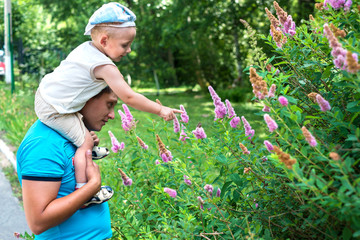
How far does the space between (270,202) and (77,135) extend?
39.8 inches

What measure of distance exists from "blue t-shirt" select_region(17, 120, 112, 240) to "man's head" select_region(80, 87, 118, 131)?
17 cm

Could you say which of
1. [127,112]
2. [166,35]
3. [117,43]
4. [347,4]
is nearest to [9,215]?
[127,112]

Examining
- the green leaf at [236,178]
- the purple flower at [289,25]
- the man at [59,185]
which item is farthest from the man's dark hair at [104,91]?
the purple flower at [289,25]

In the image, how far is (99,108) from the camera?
198 cm

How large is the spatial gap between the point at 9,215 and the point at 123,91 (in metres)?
3.47

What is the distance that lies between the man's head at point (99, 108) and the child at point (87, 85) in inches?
1.7

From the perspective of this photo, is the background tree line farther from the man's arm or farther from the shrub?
the man's arm

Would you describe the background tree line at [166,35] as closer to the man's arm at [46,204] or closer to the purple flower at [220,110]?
the purple flower at [220,110]

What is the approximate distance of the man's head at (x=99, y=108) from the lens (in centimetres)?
198

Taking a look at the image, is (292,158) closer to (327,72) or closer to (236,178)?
(327,72)

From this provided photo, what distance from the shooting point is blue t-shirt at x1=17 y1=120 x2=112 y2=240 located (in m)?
1.72

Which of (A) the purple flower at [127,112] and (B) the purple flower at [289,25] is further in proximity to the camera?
(A) the purple flower at [127,112]

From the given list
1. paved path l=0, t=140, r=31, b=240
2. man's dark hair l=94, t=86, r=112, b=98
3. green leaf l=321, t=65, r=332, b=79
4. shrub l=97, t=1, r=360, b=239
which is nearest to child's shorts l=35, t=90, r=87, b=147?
man's dark hair l=94, t=86, r=112, b=98

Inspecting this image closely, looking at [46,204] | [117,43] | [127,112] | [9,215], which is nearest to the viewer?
[46,204]
